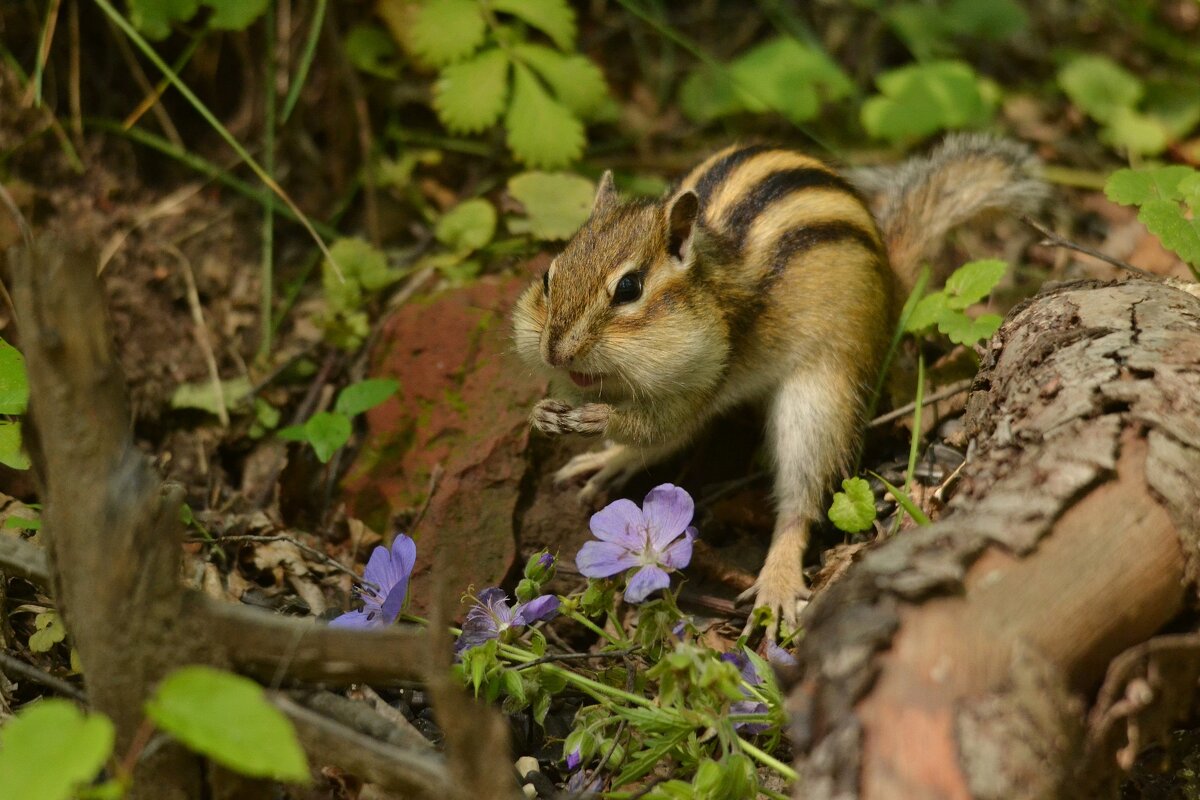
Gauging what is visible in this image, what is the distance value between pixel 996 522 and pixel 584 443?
6.63ft

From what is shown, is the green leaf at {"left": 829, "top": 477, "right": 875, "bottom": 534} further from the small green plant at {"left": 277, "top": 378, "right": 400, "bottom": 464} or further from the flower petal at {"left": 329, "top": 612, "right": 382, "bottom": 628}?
the small green plant at {"left": 277, "top": 378, "right": 400, "bottom": 464}

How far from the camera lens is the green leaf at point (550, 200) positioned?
4414 mm

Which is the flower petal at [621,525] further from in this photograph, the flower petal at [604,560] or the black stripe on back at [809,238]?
the black stripe on back at [809,238]

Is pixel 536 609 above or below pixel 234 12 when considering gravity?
below

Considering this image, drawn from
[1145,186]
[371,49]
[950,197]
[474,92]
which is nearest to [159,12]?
[371,49]

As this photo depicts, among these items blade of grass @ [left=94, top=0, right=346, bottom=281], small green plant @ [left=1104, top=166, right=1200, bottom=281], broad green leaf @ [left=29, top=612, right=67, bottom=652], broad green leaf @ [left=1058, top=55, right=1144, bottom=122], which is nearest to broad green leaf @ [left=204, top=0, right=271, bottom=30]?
blade of grass @ [left=94, top=0, right=346, bottom=281]

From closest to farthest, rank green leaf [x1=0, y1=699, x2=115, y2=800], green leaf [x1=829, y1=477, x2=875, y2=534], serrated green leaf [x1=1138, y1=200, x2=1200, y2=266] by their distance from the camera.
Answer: green leaf [x1=0, y1=699, x2=115, y2=800], green leaf [x1=829, y1=477, x2=875, y2=534], serrated green leaf [x1=1138, y1=200, x2=1200, y2=266]

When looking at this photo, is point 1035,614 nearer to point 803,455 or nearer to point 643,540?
point 643,540

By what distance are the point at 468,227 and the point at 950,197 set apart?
1.88 metres

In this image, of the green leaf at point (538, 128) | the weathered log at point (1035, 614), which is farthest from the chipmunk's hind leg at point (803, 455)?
the green leaf at point (538, 128)

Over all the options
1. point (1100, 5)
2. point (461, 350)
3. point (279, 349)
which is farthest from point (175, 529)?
point (1100, 5)

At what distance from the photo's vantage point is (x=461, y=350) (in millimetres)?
4059

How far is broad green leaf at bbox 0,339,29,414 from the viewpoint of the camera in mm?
2711

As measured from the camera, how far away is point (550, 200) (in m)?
4.50
